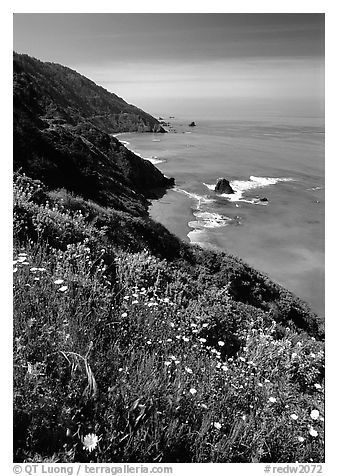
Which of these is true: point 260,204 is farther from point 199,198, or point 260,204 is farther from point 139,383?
point 139,383

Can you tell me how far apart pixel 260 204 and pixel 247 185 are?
10.5 metres

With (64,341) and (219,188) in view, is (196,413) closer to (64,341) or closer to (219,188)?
(64,341)

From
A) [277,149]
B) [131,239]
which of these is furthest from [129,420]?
[277,149]

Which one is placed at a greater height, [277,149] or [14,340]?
[277,149]

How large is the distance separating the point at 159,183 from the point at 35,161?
132ft

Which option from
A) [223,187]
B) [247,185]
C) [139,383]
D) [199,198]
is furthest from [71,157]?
[247,185]

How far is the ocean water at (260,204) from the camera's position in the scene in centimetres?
3409

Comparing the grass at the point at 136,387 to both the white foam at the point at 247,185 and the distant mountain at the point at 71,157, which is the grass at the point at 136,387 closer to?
the distant mountain at the point at 71,157

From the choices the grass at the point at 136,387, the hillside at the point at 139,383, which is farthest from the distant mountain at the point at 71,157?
the grass at the point at 136,387

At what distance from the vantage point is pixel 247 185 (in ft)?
204

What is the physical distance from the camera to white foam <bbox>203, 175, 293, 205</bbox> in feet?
180

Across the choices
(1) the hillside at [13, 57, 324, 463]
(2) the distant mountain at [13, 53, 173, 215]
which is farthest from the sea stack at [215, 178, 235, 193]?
(1) the hillside at [13, 57, 324, 463]

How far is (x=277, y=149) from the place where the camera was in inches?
3396

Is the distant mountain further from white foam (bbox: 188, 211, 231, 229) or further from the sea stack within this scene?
the sea stack
